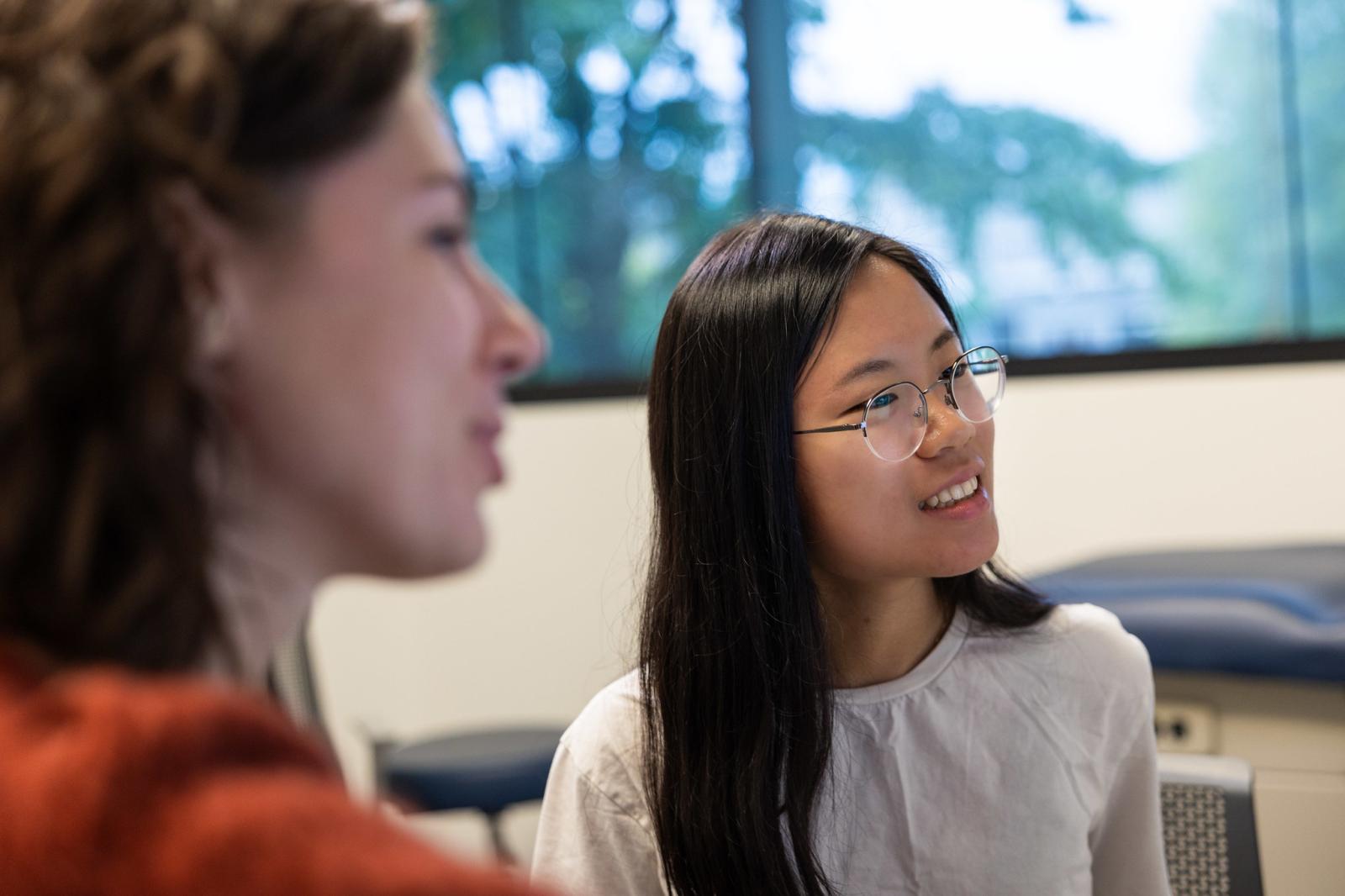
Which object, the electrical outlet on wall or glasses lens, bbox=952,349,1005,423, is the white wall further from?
glasses lens, bbox=952,349,1005,423

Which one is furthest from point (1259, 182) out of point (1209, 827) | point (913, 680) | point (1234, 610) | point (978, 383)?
point (913, 680)

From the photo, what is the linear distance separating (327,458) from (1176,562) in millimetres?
1480

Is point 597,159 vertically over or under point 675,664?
over

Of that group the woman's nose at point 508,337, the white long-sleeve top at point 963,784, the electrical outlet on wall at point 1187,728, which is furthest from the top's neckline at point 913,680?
the woman's nose at point 508,337

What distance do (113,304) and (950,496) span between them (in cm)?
92

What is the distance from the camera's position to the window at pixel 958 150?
2.37 m

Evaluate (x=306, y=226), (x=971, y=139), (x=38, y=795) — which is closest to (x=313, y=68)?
(x=306, y=226)

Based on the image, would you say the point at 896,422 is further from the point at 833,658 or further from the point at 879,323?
the point at 833,658

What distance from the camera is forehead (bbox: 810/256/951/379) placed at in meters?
1.24

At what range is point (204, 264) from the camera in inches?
20.6

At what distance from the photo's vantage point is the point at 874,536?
48.8 inches

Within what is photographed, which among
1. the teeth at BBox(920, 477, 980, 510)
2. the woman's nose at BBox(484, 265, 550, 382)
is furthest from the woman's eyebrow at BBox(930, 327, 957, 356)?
the woman's nose at BBox(484, 265, 550, 382)

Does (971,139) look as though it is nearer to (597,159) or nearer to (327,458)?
(597,159)

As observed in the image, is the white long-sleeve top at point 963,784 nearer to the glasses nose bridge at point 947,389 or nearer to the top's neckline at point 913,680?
the top's neckline at point 913,680
